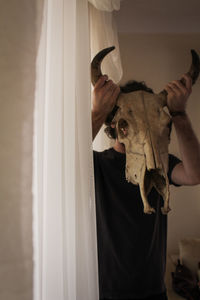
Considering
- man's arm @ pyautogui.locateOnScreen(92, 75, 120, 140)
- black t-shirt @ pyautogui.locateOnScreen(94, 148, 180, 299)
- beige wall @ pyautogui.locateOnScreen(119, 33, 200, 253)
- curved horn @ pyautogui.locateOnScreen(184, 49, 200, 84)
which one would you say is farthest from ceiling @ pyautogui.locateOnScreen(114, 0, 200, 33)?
black t-shirt @ pyautogui.locateOnScreen(94, 148, 180, 299)

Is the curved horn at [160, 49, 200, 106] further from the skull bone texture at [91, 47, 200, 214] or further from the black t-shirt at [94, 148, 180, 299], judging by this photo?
the black t-shirt at [94, 148, 180, 299]

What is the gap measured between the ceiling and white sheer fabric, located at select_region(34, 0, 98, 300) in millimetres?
1277

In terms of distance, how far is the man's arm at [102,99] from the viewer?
682 mm

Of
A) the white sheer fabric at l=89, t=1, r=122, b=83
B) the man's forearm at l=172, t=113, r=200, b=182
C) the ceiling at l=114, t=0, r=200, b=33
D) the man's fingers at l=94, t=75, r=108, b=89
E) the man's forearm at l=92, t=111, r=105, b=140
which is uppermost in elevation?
the ceiling at l=114, t=0, r=200, b=33

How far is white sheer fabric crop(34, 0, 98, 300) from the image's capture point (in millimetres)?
424

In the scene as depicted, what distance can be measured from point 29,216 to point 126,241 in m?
0.53

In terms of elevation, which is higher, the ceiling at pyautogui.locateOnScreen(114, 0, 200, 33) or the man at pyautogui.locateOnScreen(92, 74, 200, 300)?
the ceiling at pyautogui.locateOnScreen(114, 0, 200, 33)

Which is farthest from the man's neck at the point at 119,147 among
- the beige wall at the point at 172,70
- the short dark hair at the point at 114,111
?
the beige wall at the point at 172,70

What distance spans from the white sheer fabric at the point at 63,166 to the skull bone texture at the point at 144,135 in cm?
18

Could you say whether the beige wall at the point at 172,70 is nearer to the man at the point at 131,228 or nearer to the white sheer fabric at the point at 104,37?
the white sheer fabric at the point at 104,37

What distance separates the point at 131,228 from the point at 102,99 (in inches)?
18.7

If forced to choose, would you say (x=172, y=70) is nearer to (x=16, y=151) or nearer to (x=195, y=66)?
(x=195, y=66)

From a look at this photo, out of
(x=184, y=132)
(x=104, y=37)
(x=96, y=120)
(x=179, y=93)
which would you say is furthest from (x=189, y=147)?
(x=104, y=37)

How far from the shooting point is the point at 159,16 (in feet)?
5.54
